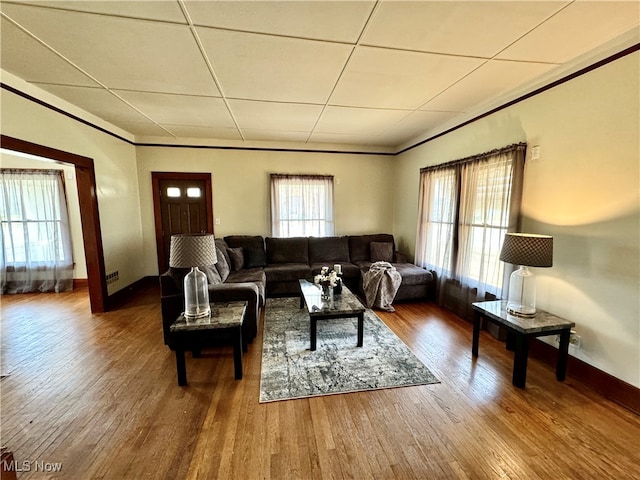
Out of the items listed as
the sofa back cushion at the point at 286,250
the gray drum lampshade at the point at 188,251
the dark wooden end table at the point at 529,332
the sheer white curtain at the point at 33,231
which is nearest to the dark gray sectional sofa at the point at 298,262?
the sofa back cushion at the point at 286,250

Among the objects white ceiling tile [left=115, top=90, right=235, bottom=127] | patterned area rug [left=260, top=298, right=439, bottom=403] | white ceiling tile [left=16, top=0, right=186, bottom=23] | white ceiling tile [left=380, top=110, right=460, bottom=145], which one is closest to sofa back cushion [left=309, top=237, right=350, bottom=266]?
patterned area rug [left=260, top=298, right=439, bottom=403]

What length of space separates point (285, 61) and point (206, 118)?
1.94 meters

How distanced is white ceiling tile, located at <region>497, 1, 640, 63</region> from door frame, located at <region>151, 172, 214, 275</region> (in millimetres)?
4432

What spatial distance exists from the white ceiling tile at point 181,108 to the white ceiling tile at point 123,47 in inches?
11.2

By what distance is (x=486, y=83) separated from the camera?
Answer: 2588 mm

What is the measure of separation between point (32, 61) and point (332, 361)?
3.55 metres

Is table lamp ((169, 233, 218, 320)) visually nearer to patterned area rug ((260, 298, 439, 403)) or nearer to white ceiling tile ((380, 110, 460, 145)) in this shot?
patterned area rug ((260, 298, 439, 403))

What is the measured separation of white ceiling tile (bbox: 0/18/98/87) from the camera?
1.88 metres

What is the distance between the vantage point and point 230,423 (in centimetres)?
178

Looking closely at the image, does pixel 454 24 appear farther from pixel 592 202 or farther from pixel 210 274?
pixel 210 274

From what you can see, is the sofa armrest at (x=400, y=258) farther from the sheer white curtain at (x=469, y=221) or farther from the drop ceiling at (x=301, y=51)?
→ the drop ceiling at (x=301, y=51)

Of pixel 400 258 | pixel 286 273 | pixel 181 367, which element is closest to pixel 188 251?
pixel 181 367

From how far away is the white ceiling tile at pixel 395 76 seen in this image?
212cm

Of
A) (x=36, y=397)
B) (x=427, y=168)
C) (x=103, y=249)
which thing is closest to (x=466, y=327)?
(x=427, y=168)
